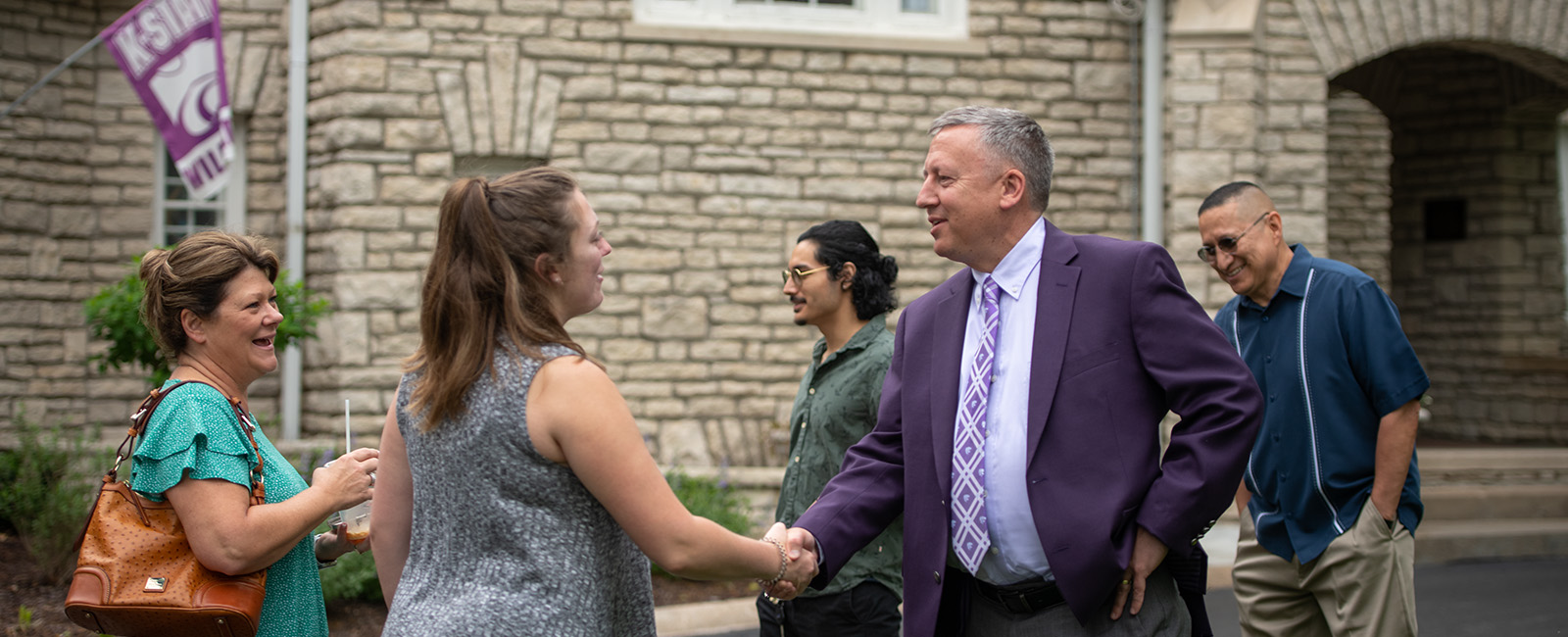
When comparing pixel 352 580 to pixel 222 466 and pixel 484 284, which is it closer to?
pixel 222 466

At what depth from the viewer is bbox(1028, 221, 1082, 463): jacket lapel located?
8.16ft

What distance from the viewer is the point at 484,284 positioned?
6.58ft

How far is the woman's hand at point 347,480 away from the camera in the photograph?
2.50 m

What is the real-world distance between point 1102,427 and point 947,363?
0.42 meters

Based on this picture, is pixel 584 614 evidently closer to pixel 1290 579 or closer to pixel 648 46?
pixel 1290 579

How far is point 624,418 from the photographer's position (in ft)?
6.41

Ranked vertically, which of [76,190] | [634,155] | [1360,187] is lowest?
[76,190]

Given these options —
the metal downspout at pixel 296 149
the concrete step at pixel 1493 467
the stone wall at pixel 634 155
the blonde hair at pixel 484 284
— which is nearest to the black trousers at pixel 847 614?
the blonde hair at pixel 484 284

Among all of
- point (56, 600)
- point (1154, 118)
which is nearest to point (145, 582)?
point (56, 600)

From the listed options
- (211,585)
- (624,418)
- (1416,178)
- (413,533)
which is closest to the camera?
(624,418)

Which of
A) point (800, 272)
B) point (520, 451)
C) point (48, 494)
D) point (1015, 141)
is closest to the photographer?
A: point (520, 451)

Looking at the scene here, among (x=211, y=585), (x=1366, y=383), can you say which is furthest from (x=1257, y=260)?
(x=211, y=585)

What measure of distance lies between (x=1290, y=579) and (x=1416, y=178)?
10154 millimetres

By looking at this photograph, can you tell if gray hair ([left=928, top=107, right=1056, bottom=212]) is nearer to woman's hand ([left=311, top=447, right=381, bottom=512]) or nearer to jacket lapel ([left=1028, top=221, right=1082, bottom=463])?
jacket lapel ([left=1028, top=221, right=1082, bottom=463])
